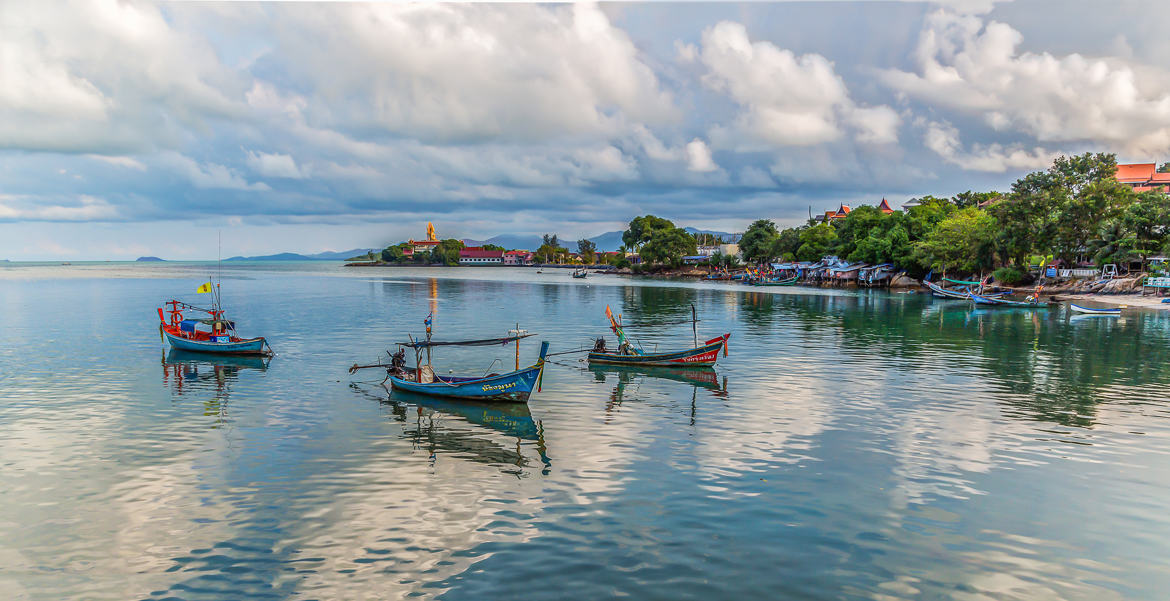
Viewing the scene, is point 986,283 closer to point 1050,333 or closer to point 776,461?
point 1050,333

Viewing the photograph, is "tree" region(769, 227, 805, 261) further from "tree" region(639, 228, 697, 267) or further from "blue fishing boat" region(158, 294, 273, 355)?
"blue fishing boat" region(158, 294, 273, 355)

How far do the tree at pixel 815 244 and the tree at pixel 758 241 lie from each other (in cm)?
1436

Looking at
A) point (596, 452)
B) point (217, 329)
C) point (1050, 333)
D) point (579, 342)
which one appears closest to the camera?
point (596, 452)

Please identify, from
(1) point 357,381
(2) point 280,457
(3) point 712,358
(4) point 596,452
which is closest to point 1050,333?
(3) point 712,358

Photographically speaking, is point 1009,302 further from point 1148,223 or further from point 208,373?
point 208,373

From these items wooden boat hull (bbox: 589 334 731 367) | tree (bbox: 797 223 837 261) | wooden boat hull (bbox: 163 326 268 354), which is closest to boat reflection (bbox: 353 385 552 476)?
wooden boat hull (bbox: 589 334 731 367)

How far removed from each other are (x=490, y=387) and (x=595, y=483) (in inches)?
388

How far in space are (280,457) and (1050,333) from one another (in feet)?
184

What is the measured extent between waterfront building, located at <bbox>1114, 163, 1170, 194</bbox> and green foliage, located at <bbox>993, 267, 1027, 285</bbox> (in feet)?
221

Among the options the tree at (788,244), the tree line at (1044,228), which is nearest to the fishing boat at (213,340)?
the tree line at (1044,228)

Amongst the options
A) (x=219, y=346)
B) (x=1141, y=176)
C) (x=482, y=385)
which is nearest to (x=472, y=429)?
(x=482, y=385)

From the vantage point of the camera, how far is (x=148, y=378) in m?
32.9

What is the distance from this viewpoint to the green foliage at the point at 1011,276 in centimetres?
9654

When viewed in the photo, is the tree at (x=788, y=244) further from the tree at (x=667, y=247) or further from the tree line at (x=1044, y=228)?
the tree line at (x=1044, y=228)
